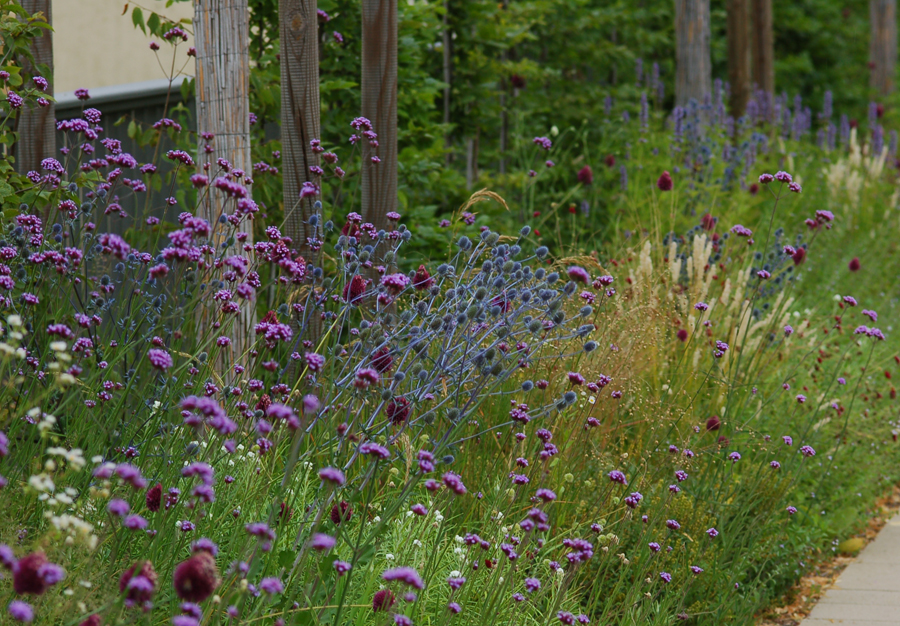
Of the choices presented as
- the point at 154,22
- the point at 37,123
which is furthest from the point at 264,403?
the point at 154,22

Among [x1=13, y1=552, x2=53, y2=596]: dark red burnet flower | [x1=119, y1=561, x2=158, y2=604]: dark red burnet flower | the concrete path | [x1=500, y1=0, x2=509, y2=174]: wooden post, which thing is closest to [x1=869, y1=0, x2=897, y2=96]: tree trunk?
[x1=500, y1=0, x2=509, y2=174]: wooden post

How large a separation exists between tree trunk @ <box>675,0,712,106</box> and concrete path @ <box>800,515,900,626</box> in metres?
6.18

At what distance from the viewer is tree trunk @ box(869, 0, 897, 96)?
1769 cm

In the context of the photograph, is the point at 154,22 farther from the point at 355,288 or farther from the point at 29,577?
the point at 29,577

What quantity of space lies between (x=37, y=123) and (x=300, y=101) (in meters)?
1.33

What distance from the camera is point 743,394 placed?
15.0ft

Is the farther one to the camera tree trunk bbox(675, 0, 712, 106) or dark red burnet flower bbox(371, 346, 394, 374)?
tree trunk bbox(675, 0, 712, 106)

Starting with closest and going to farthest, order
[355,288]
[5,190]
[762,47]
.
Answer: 1. [355,288]
2. [5,190]
3. [762,47]

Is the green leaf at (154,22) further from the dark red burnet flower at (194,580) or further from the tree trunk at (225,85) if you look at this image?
the dark red burnet flower at (194,580)

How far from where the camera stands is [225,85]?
406 cm

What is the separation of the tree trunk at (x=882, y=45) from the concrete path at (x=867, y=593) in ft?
52.7

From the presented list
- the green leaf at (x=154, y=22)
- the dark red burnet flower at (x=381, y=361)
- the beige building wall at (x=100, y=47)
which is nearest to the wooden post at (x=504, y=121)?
the beige building wall at (x=100, y=47)

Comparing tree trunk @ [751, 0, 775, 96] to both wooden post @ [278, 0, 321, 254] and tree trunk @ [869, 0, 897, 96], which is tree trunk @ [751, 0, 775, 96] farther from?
wooden post @ [278, 0, 321, 254]

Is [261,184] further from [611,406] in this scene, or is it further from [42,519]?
[42,519]
